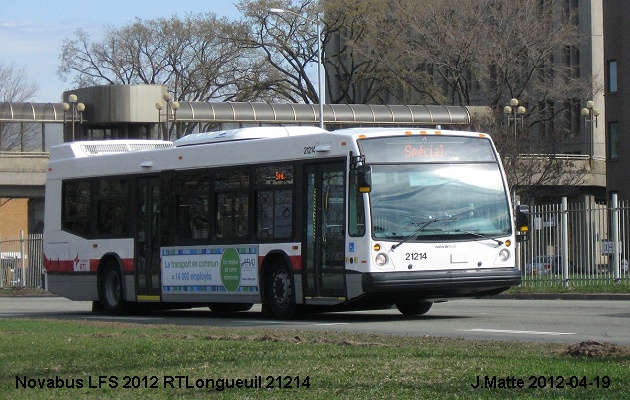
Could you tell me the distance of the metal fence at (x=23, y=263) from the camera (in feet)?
145

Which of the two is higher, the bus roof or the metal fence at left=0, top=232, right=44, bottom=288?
the bus roof

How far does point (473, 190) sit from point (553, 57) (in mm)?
57647

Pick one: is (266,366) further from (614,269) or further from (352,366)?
(614,269)

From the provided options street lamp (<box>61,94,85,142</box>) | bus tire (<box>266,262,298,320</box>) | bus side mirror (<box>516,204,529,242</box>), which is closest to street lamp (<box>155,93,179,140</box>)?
street lamp (<box>61,94,85,142</box>)

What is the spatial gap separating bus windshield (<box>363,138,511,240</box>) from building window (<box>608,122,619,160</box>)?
50410 mm

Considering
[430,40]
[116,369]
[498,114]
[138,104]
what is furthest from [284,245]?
[138,104]

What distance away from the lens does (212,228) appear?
22.1 m

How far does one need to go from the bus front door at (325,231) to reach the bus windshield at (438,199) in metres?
0.65

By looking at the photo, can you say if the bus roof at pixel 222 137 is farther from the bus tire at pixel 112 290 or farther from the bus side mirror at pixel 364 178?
the bus tire at pixel 112 290

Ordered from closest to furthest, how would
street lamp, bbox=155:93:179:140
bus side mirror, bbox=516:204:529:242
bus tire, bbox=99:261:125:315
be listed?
bus side mirror, bbox=516:204:529:242 → bus tire, bbox=99:261:125:315 → street lamp, bbox=155:93:179:140

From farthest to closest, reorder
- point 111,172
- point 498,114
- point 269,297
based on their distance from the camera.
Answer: point 498,114
point 111,172
point 269,297

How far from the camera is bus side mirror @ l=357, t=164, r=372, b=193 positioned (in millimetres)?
18375

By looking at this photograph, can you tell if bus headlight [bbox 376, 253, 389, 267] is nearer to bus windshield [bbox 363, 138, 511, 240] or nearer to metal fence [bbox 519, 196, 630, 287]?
bus windshield [bbox 363, 138, 511, 240]

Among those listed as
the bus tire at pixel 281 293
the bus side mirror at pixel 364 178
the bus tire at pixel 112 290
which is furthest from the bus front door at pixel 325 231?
the bus tire at pixel 112 290
